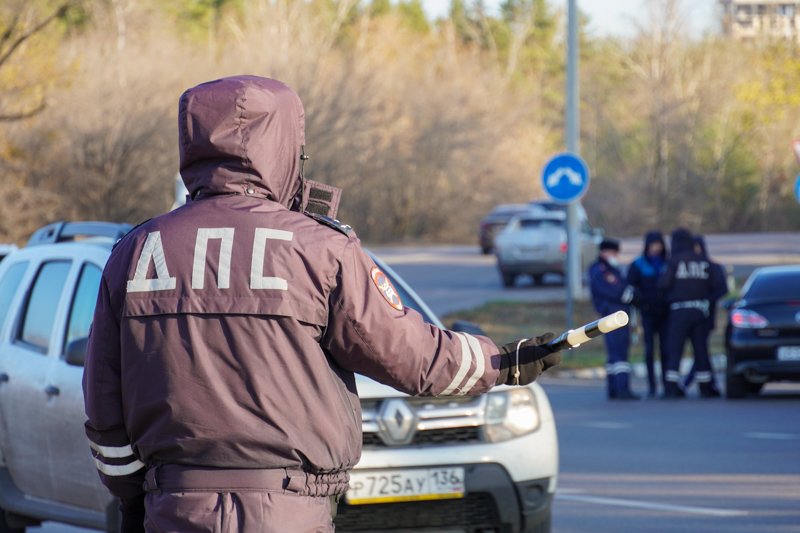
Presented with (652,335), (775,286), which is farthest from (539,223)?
(775,286)

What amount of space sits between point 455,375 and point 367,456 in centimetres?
337

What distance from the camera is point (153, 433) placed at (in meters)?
3.30

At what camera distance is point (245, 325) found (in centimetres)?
325

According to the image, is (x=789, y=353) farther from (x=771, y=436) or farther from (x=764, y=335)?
(x=771, y=436)

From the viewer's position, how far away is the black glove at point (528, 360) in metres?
3.54

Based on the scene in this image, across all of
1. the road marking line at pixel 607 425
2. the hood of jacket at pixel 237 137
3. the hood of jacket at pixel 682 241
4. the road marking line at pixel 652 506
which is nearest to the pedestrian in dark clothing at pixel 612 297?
the hood of jacket at pixel 682 241

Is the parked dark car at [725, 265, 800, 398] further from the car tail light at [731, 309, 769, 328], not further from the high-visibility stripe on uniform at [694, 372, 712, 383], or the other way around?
the high-visibility stripe on uniform at [694, 372, 712, 383]

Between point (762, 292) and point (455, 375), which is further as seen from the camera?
point (762, 292)

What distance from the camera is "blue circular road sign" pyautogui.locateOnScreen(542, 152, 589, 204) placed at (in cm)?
2055

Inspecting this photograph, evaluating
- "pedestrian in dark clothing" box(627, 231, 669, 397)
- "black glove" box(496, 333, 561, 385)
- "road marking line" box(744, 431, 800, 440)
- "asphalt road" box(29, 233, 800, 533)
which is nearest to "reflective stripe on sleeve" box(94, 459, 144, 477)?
"black glove" box(496, 333, 561, 385)

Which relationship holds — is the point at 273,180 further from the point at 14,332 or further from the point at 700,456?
the point at 700,456

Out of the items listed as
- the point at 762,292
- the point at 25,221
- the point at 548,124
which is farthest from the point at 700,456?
the point at 548,124

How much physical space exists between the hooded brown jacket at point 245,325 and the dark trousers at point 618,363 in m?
12.5

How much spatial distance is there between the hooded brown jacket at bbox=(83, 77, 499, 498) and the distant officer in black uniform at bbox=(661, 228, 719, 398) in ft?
42.1
